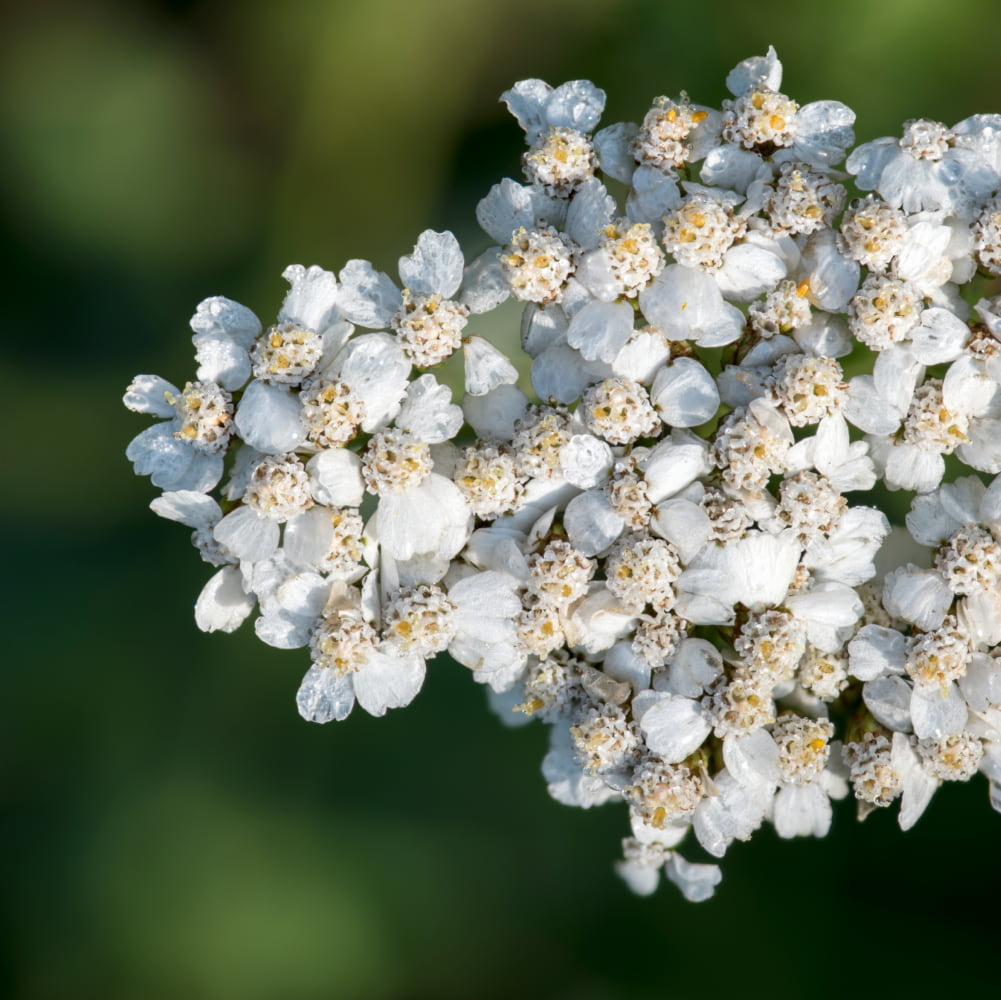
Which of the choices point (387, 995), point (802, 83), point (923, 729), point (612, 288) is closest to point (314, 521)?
point (612, 288)

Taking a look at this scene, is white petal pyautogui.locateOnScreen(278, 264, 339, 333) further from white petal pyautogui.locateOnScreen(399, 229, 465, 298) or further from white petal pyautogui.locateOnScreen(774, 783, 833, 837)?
white petal pyautogui.locateOnScreen(774, 783, 833, 837)

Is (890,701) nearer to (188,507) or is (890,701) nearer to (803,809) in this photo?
(803,809)

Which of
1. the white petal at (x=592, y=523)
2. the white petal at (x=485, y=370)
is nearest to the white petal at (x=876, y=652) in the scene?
the white petal at (x=592, y=523)

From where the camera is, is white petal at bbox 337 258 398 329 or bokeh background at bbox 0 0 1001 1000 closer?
white petal at bbox 337 258 398 329

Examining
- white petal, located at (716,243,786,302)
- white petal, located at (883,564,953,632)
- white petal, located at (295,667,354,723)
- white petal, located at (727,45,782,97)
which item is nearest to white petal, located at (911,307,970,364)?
white petal, located at (716,243,786,302)

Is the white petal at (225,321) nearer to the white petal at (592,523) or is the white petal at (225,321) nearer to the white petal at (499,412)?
the white petal at (499,412)

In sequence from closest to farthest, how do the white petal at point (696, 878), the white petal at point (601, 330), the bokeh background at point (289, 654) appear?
the white petal at point (601, 330) < the white petal at point (696, 878) < the bokeh background at point (289, 654)

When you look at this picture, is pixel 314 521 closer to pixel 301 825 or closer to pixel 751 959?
pixel 301 825
